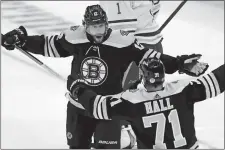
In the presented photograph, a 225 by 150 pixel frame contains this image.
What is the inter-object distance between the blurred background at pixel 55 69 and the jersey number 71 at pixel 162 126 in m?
1.30

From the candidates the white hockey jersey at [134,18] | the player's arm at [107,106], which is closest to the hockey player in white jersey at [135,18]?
the white hockey jersey at [134,18]

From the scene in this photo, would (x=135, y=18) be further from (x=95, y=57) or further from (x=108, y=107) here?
(x=108, y=107)

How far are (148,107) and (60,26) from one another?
3650 mm

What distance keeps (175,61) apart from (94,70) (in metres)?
0.34

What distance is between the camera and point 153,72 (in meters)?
1.81

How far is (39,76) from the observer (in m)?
4.11

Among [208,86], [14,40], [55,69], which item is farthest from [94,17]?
[55,69]

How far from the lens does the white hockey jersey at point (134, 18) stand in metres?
3.11

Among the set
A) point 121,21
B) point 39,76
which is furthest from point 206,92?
point 39,76

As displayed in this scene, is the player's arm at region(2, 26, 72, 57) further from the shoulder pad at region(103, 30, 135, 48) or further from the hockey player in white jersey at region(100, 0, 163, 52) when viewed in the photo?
the hockey player in white jersey at region(100, 0, 163, 52)

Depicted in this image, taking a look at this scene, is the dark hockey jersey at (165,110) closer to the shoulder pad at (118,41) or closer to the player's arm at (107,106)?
the player's arm at (107,106)

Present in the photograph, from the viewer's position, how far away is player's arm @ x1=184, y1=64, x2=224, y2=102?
6.11 feet

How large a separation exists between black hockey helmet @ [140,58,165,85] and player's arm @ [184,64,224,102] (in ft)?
0.34

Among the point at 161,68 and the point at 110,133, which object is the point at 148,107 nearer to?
the point at 161,68
